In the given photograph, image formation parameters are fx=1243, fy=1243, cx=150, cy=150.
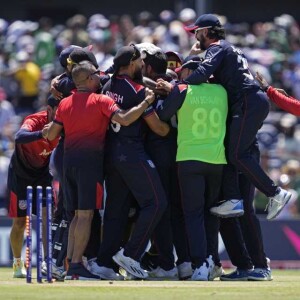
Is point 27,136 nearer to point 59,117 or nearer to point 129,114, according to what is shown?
point 59,117

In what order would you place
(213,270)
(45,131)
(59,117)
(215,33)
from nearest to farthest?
(59,117)
(45,131)
(213,270)
(215,33)

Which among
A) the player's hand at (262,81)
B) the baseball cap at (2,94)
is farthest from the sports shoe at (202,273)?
the baseball cap at (2,94)

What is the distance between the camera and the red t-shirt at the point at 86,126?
12.4 m

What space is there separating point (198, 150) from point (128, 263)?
53.4 inches

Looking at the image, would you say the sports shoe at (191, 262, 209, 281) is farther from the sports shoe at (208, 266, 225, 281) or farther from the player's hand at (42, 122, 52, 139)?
the player's hand at (42, 122, 52, 139)

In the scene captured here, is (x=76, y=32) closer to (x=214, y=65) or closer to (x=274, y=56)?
(x=274, y=56)

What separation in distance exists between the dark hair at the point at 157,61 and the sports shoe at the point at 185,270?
6.76 ft

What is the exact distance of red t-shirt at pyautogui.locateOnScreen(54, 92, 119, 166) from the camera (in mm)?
12445

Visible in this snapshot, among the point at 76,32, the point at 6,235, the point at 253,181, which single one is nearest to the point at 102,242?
the point at 253,181

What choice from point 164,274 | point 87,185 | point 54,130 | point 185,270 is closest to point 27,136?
point 54,130

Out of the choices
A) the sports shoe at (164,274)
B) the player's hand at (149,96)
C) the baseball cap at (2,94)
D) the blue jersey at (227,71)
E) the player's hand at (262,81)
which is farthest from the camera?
the baseball cap at (2,94)

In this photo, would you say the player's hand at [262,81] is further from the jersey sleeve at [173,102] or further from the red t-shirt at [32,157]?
the red t-shirt at [32,157]
